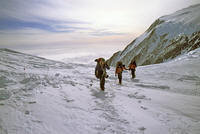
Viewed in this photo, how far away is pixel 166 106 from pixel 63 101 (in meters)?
4.29

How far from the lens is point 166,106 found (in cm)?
494

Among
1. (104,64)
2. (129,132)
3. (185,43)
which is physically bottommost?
(129,132)

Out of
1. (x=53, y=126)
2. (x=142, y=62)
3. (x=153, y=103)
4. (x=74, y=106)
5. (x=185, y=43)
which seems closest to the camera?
(x=53, y=126)

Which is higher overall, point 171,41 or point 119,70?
point 171,41

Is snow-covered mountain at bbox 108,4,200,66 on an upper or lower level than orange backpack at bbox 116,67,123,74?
upper

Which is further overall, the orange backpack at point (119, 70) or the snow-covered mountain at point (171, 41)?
the snow-covered mountain at point (171, 41)

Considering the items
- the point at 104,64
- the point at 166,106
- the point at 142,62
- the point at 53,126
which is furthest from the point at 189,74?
the point at 142,62

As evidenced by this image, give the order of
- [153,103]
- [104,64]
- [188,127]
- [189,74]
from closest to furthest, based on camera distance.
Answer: [188,127] < [153,103] < [104,64] < [189,74]

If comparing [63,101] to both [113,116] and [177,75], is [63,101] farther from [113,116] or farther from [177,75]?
[177,75]

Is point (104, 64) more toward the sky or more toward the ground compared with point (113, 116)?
more toward the sky

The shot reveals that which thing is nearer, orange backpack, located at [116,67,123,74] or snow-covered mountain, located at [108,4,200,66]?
orange backpack, located at [116,67,123,74]

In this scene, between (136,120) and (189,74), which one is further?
(189,74)

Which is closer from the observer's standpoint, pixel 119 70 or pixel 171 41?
pixel 119 70

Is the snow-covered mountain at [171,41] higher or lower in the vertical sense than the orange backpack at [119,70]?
higher
